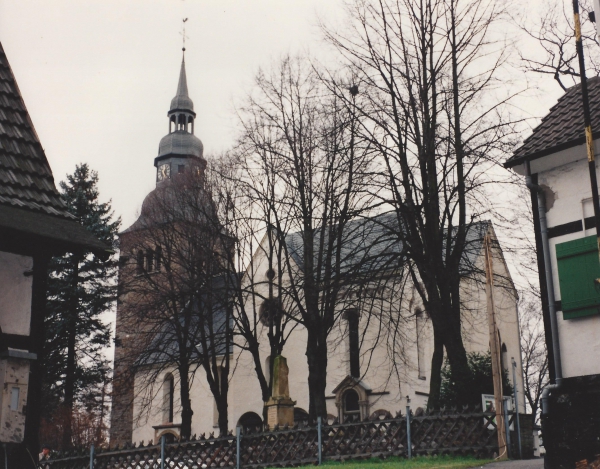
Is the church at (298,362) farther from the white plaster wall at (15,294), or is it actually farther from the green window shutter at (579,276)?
the white plaster wall at (15,294)

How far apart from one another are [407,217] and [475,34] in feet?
16.8

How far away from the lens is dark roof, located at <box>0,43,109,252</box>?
34.8 ft

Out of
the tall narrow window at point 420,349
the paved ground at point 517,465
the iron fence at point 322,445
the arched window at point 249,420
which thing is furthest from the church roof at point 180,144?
the paved ground at point 517,465

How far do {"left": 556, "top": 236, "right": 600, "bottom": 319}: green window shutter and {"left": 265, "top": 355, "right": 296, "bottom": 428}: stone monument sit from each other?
11.8m

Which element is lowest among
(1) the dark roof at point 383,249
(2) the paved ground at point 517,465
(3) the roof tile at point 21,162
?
(2) the paved ground at point 517,465

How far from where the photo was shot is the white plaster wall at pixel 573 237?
1498cm

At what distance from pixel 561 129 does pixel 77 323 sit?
3044cm

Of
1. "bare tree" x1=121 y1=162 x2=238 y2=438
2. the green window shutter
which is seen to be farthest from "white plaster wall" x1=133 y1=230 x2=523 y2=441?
the green window shutter

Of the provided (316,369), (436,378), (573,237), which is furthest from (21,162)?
(316,369)

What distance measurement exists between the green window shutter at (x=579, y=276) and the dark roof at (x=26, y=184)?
8.43 meters

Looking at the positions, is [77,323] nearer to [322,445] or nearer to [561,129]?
[322,445]

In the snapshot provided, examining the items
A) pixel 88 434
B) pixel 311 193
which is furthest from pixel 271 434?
pixel 88 434

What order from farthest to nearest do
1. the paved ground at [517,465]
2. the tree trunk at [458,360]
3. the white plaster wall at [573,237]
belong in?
the tree trunk at [458,360]
the paved ground at [517,465]
the white plaster wall at [573,237]

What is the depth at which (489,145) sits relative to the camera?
66.7 ft
